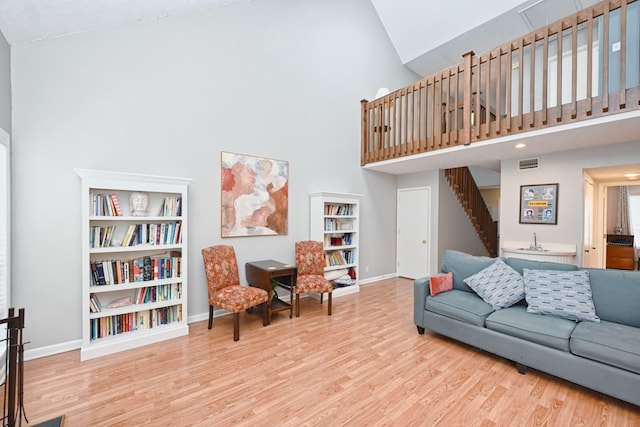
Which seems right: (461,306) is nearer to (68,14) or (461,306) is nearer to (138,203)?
(138,203)

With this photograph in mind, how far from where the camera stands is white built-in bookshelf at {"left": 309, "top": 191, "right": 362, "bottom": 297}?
4.56 meters

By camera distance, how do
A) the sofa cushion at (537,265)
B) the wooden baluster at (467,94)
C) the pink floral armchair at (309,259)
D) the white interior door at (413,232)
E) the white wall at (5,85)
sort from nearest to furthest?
the white wall at (5,85) < the sofa cushion at (537,265) < the wooden baluster at (467,94) < the pink floral armchair at (309,259) < the white interior door at (413,232)

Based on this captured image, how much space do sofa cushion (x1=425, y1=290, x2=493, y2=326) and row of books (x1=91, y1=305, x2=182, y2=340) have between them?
2826 millimetres

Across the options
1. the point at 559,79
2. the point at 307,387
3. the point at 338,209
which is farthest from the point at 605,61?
the point at 307,387

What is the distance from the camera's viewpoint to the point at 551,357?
7.22 ft

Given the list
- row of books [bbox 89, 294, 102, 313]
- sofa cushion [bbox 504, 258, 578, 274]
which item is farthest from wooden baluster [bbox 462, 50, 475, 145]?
row of books [bbox 89, 294, 102, 313]

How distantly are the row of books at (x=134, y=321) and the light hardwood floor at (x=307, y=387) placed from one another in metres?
0.27

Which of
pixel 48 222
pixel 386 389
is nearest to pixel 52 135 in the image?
pixel 48 222

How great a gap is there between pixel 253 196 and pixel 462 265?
2.83 m

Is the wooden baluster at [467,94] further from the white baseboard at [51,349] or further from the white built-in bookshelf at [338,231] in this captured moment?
the white baseboard at [51,349]

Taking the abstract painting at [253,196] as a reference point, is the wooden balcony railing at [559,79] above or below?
above

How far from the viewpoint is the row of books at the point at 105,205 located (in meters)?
2.75

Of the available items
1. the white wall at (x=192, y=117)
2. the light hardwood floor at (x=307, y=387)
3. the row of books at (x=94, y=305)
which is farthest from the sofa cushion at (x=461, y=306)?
the row of books at (x=94, y=305)

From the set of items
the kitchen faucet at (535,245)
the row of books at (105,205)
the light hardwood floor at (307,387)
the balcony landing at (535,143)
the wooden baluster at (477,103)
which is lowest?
the light hardwood floor at (307,387)
